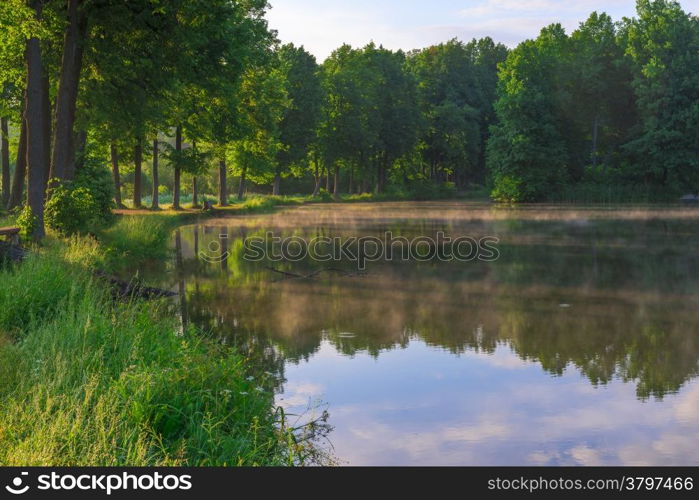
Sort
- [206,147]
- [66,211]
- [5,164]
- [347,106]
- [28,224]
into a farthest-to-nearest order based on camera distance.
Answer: [347,106], [206,147], [5,164], [66,211], [28,224]

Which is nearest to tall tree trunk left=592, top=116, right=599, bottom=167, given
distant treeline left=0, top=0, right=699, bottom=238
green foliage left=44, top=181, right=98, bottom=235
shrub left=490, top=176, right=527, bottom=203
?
distant treeline left=0, top=0, right=699, bottom=238

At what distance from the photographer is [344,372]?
12.4m

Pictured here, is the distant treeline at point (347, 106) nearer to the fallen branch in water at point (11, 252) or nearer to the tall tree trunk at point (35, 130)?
the tall tree trunk at point (35, 130)

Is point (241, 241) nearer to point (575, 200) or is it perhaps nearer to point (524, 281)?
point (524, 281)

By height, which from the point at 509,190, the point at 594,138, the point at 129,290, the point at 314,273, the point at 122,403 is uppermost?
the point at 594,138

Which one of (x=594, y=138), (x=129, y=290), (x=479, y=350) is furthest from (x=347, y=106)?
(x=479, y=350)

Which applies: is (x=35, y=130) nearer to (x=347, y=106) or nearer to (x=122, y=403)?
(x=122, y=403)

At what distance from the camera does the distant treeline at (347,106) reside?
2562cm
